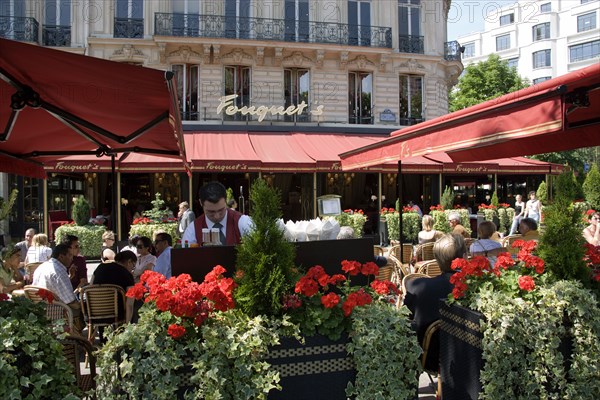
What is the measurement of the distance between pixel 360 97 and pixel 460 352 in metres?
18.1

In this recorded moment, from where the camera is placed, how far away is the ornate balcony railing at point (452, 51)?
2252cm

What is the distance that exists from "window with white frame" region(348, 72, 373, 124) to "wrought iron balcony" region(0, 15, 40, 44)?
39.3ft

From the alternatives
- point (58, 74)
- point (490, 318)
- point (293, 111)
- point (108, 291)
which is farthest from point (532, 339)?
point (293, 111)

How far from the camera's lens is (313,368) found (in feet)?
A: 9.61

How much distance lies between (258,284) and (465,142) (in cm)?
218

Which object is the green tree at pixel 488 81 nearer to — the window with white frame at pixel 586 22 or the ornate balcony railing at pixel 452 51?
the ornate balcony railing at pixel 452 51

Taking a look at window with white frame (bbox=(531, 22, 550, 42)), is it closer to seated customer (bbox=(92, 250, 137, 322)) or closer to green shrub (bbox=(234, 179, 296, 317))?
seated customer (bbox=(92, 250, 137, 322))

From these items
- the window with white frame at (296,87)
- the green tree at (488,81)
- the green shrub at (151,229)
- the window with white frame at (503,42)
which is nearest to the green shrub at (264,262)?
the green shrub at (151,229)

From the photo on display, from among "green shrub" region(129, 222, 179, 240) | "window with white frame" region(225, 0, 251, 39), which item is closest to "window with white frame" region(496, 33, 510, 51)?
"window with white frame" region(225, 0, 251, 39)

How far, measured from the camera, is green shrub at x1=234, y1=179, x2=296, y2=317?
301 centimetres

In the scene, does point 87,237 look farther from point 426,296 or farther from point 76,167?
point 426,296

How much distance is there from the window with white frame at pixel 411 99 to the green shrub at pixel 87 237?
42.6 ft

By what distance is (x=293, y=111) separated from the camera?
19.5 metres

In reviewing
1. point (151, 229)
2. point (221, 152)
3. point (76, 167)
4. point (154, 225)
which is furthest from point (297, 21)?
point (151, 229)
